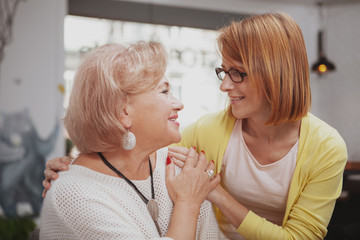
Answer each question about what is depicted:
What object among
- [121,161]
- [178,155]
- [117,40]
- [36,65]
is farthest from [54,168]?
[117,40]

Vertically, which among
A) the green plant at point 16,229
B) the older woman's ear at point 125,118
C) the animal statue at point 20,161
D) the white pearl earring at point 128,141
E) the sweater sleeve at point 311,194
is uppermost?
the older woman's ear at point 125,118

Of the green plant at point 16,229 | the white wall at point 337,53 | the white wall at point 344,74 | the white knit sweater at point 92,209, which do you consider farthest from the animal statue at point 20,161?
the white wall at point 344,74

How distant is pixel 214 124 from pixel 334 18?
14.7ft

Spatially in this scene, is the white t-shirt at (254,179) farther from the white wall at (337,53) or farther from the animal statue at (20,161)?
the white wall at (337,53)

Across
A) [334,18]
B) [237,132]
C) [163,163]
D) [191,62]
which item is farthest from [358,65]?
[163,163]

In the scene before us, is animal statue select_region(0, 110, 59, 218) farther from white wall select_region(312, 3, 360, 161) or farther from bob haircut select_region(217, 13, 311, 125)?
white wall select_region(312, 3, 360, 161)

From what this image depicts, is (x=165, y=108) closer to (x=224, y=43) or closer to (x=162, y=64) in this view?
(x=162, y=64)

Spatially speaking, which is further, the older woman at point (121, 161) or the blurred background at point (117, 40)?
the blurred background at point (117, 40)

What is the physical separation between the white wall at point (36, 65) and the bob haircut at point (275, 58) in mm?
3143

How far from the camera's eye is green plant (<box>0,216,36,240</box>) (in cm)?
308

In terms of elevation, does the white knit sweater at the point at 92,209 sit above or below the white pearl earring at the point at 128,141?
below

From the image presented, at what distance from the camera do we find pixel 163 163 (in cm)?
175

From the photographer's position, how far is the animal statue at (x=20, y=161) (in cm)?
420

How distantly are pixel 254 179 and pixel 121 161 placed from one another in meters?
0.69
